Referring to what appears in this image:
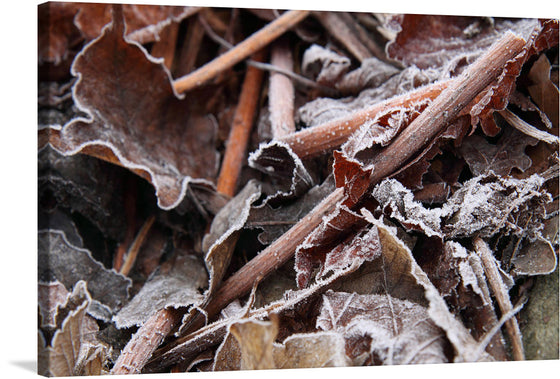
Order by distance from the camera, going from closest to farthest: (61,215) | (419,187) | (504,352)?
(504,352) < (419,187) < (61,215)

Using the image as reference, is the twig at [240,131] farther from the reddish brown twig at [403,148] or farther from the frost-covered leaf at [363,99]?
the reddish brown twig at [403,148]

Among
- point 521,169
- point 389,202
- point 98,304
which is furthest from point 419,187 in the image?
point 98,304

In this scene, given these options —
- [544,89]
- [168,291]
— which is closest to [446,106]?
Answer: [544,89]

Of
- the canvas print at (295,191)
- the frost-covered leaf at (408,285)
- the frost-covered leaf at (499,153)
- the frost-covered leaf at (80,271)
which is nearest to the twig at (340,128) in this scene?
the canvas print at (295,191)

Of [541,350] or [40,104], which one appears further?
[40,104]

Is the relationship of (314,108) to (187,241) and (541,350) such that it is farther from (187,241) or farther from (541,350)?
(541,350)

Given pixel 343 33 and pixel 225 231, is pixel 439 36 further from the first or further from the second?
pixel 225 231

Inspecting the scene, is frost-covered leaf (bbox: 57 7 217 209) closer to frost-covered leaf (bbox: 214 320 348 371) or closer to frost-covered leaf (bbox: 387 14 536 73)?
frost-covered leaf (bbox: 214 320 348 371)
